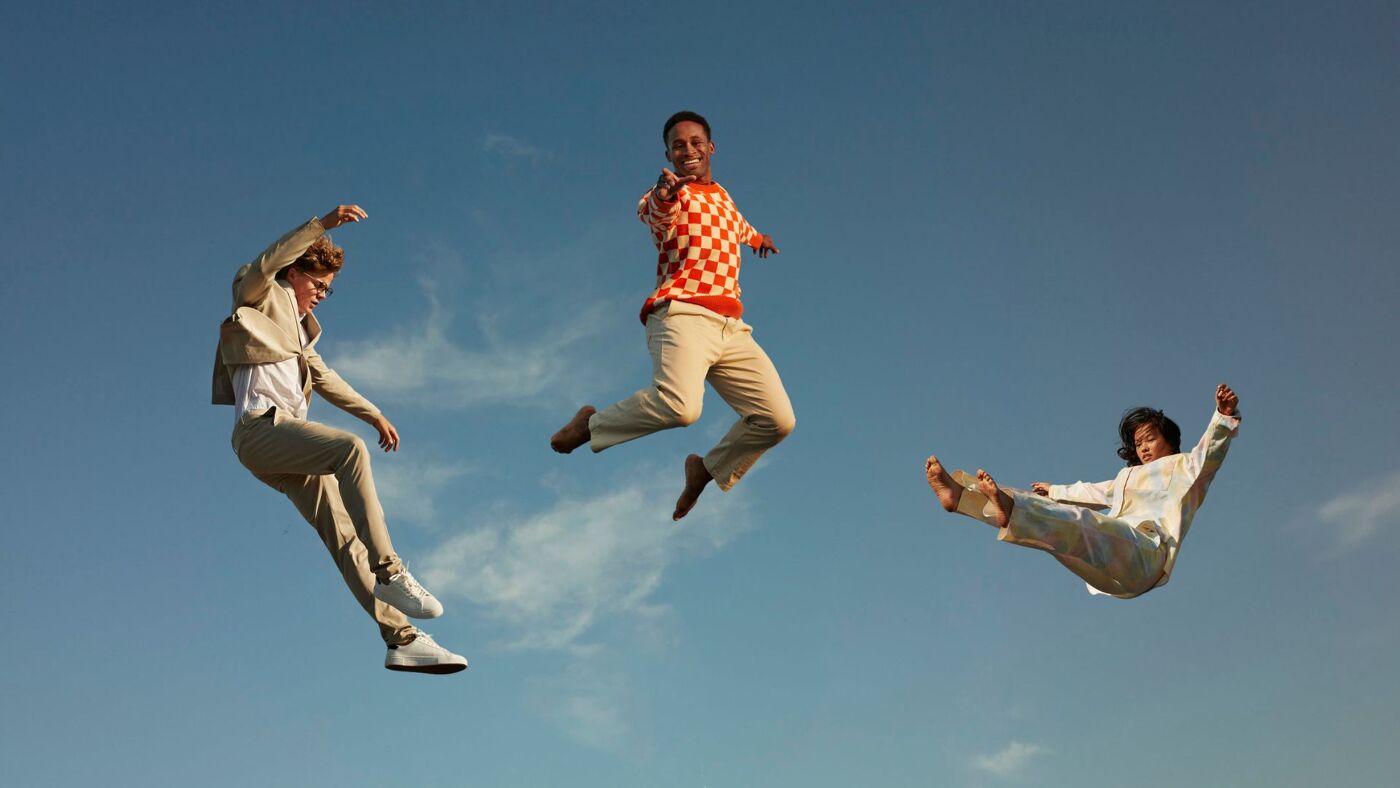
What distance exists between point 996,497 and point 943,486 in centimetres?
38

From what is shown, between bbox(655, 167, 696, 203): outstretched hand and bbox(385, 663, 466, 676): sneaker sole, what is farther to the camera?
bbox(655, 167, 696, 203): outstretched hand

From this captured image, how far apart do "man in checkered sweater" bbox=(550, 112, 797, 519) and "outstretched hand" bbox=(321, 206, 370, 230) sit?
1682 millimetres

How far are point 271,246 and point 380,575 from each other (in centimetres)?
182

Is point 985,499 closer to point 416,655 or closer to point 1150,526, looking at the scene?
point 1150,526

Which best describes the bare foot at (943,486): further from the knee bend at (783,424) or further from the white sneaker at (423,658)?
the white sneaker at (423,658)

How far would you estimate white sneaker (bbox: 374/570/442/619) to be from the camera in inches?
257

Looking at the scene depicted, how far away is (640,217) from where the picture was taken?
7.48m

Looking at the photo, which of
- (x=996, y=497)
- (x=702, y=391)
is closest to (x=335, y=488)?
(x=702, y=391)

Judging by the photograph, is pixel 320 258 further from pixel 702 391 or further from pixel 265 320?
pixel 702 391

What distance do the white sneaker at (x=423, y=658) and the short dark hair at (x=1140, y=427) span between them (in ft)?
14.8

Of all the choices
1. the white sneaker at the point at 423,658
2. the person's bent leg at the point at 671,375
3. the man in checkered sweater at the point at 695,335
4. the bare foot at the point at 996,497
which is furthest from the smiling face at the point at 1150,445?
the white sneaker at the point at 423,658

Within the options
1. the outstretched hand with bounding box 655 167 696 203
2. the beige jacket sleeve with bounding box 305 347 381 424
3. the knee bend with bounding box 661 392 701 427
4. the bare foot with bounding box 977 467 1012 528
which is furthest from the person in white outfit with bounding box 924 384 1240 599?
the beige jacket sleeve with bounding box 305 347 381 424

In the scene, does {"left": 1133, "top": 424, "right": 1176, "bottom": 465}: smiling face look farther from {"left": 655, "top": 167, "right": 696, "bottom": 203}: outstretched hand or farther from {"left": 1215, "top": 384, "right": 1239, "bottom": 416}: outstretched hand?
{"left": 655, "top": 167, "right": 696, "bottom": 203}: outstretched hand

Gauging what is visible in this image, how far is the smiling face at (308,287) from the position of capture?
6.98m
